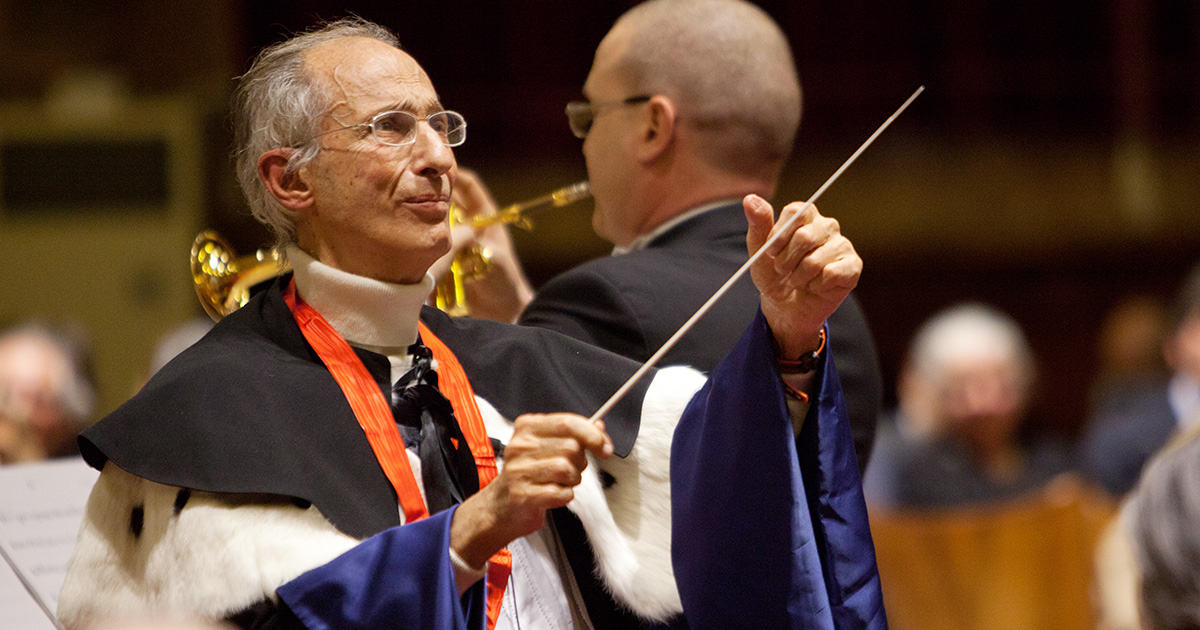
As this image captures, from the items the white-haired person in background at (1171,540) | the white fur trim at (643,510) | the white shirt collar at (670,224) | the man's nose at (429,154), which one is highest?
the man's nose at (429,154)

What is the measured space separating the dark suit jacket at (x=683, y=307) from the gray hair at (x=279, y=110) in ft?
1.77

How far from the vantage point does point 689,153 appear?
2.37 meters

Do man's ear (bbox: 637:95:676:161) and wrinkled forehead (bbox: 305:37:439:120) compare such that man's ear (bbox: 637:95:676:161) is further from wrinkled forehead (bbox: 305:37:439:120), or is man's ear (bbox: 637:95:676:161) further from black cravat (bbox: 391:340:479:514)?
black cravat (bbox: 391:340:479:514)

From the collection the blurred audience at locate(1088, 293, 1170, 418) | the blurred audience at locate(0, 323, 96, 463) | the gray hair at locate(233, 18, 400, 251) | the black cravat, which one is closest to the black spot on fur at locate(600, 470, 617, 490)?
the black cravat

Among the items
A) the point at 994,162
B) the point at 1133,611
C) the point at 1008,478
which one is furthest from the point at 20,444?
the point at 994,162

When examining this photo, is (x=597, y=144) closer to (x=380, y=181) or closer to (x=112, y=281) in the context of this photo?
(x=380, y=181)

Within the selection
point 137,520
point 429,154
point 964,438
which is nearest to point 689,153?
point 429,154

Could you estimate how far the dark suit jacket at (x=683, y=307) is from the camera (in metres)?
2.09

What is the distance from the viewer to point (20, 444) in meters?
2.78

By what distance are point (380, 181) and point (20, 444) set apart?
5.10 ft

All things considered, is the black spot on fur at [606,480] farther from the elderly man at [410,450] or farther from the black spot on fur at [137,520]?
the black spot on fur at [137,520]

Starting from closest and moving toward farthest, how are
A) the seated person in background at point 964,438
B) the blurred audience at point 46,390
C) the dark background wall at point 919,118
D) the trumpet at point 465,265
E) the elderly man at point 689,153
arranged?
the elderly man at point 689,153
the trumpet at point 465,265
the blurred audience at point 46,390
the seated person in background at point 964,438
the dark background wall at point 919,118

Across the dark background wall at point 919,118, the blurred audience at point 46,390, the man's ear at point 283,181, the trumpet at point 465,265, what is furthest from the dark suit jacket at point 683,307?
the dark background wall at point 919,118

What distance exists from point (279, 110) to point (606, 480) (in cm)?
66
